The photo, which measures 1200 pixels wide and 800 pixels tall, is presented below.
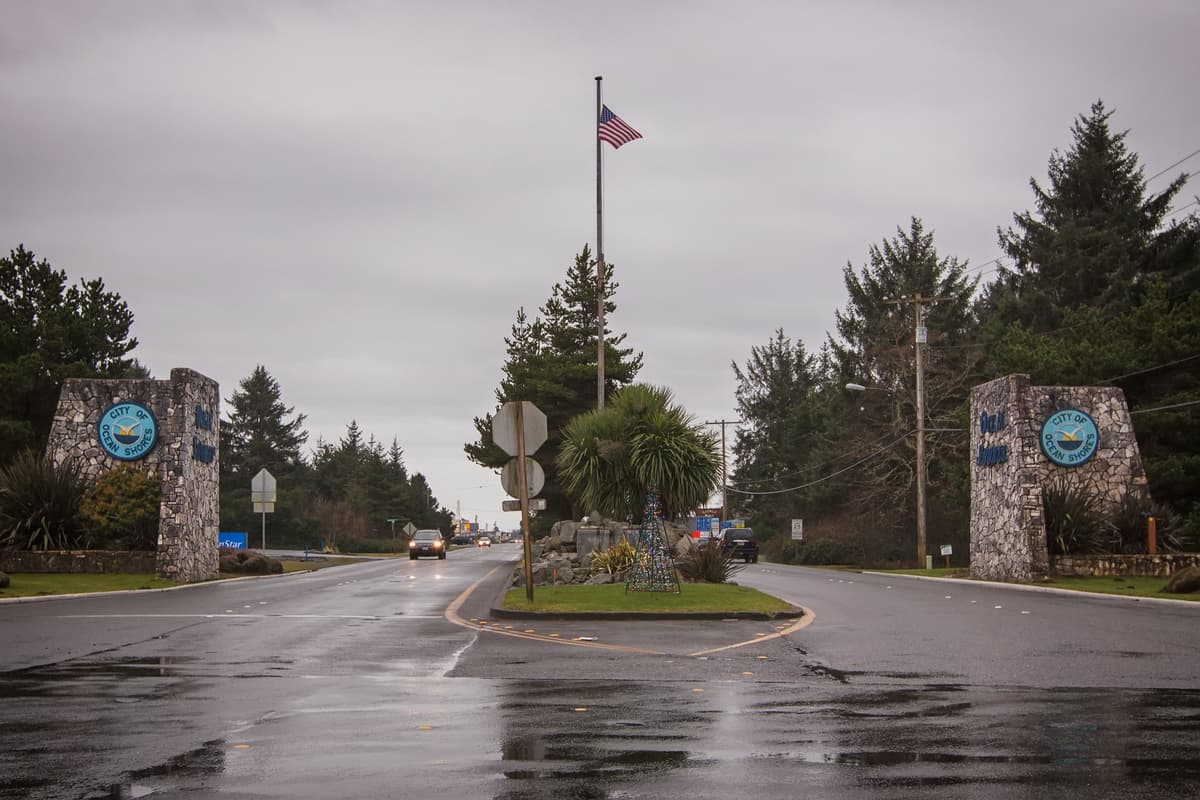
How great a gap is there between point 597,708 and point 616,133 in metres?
26.0

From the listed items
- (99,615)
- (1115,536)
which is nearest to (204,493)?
(99,615)

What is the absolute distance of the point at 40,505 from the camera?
96.3ft

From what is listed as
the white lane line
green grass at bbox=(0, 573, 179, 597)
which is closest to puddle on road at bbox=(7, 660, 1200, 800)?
the white lane line

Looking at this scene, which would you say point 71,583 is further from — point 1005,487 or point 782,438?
point 782,438

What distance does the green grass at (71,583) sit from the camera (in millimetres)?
23516

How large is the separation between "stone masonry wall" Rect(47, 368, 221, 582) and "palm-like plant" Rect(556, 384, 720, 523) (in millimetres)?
10436

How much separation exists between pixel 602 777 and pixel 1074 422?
95.6 ft

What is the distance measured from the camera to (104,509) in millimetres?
29125

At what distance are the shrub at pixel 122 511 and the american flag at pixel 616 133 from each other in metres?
15.7

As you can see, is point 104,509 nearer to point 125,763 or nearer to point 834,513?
point 125,763

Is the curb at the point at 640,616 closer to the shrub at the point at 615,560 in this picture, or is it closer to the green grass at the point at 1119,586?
the shrub at the point at 615,560

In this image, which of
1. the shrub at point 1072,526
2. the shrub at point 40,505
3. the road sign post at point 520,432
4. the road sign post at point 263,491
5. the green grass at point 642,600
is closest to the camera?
the green grass at point 642,600

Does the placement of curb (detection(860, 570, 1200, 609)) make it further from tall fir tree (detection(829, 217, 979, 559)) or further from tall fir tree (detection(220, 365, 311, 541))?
tall fir tree (detection(220, 365, 311, 541))

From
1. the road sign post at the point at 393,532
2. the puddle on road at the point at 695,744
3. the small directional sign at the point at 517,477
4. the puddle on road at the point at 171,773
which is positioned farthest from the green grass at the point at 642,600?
the road sign post at the point at 393,532
